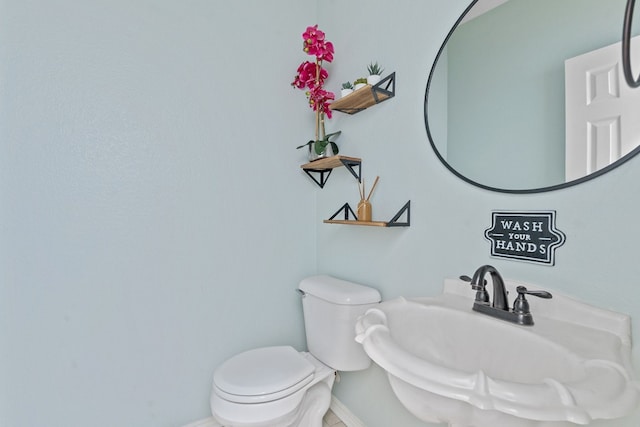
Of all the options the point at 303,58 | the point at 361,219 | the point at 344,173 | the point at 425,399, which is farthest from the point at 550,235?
the point at 303,58

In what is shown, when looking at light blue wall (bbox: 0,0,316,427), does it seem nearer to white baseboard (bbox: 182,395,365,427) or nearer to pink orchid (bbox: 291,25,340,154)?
white baseboard (bbox: 182,395,365,427)

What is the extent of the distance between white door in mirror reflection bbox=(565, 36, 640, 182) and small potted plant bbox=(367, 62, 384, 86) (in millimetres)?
650

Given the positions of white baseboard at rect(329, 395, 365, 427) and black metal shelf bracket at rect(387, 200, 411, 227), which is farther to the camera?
white baseboard at rect(329, 395, 365, 427)

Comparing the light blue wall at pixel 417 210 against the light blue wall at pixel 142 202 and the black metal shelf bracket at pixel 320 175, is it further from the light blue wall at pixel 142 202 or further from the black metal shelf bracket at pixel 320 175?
the light blue wall at pixel 142 202

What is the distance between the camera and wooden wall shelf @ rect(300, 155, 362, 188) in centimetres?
134

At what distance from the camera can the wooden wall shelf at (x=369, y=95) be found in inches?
46.8

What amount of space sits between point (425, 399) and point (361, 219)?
775mm

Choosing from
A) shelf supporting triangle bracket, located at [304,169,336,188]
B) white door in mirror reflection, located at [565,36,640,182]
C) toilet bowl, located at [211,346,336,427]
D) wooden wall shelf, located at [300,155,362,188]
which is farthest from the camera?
shelf supporting triangle bracket, located at [304,169,336,188]

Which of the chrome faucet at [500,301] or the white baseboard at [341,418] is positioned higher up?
the chrome faucet at [500,301]

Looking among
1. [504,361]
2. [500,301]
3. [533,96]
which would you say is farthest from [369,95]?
[504,361]

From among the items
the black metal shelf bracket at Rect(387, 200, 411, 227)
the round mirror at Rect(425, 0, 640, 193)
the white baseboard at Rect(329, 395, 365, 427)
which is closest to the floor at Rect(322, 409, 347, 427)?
the white baseboard at Rect(329, 395, 365, 427)

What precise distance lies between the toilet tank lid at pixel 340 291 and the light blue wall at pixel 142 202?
10.6 inches

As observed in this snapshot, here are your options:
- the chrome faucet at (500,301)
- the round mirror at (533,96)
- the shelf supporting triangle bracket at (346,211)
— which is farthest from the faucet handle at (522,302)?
the shelf supporting triangle bracket at (346,211)

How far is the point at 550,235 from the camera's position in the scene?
2.47 feet
